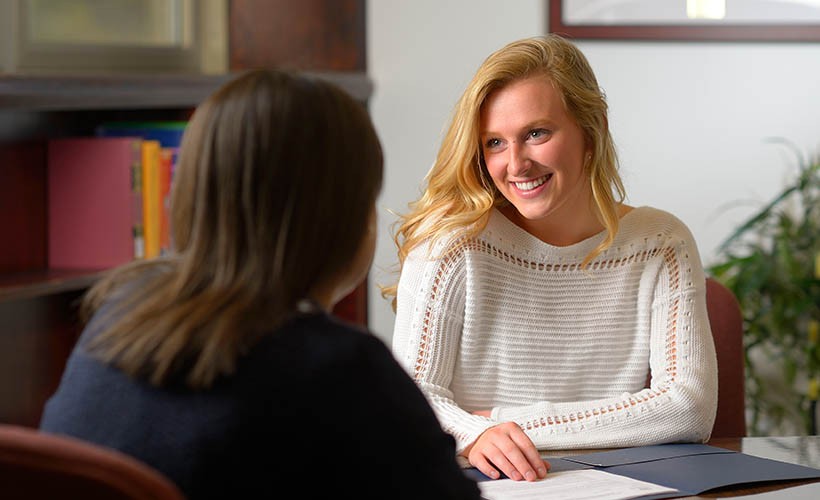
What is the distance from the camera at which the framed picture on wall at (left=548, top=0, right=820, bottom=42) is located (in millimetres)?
3377

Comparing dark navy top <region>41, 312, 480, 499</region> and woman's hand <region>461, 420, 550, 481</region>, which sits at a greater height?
dark navy top <region>41, 312, 480, 499</region>

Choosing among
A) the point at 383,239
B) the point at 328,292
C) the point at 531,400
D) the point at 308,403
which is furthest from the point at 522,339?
the point at 383,239

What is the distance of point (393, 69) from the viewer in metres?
3.35

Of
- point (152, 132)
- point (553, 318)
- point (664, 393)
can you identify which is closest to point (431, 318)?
point (553, 318)

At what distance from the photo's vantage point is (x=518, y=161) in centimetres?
178

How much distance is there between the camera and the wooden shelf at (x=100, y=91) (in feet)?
6.10

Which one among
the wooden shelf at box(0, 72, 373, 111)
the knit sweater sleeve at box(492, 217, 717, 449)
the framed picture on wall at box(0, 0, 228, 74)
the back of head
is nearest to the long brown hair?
the back of head

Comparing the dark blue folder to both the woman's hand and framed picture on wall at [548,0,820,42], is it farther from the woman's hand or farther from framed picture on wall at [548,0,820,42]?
framed picture on wall at [548,0,820,42]

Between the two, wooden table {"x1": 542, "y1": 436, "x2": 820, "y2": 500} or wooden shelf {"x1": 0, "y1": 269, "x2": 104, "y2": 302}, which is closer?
wooden table {"x1": 542, "y1": 436, "x2": 820, "y2": 500}

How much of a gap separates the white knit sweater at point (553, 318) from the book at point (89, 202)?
0.78 metres

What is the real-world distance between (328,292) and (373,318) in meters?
2.47

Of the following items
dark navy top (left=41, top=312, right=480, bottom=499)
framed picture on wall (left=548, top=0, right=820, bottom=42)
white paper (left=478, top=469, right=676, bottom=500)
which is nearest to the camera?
dark navy top (left=41, top=312, right=480, bottom=499)

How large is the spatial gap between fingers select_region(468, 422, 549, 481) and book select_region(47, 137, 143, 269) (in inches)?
43.3

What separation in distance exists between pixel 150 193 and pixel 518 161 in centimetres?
97
